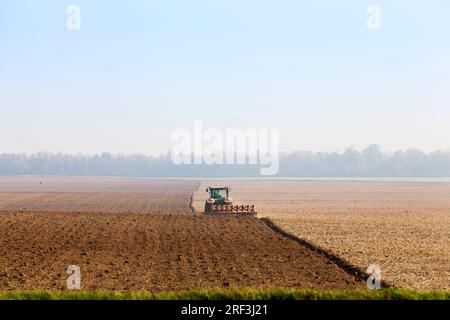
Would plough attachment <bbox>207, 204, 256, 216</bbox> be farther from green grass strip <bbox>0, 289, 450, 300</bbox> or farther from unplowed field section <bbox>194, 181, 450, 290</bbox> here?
green grass strip <bbox>0, 289, 450, 300</bbox>

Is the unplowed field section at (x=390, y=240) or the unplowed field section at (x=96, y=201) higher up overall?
the unplowed field section at (x=390, y=240)

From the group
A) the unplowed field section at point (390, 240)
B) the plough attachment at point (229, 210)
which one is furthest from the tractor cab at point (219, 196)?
the unplowed field section at point (390, 240)

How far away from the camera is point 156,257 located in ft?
92.3

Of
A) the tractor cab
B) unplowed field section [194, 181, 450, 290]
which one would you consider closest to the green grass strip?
unplowed field section [194, 181, 450, 290]

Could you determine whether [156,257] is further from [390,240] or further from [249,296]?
[249,296]

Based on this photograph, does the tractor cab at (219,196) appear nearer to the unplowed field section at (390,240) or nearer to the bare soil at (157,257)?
the unplowed field section at (390,240)

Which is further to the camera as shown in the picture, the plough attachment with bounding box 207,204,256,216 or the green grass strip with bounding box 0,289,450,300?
the plough attachment with bounding box 207,204,256,216

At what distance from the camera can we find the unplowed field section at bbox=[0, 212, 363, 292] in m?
21.7

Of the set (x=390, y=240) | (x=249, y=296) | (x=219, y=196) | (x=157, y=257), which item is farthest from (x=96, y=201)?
(x=249, y=296)

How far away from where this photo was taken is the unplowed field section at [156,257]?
2173 centimetres

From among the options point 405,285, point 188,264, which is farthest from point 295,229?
point 405,285

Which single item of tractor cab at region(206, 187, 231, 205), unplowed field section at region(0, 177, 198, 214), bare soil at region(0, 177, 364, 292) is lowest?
unplowed field section at region(0, 177, 198, 214)
